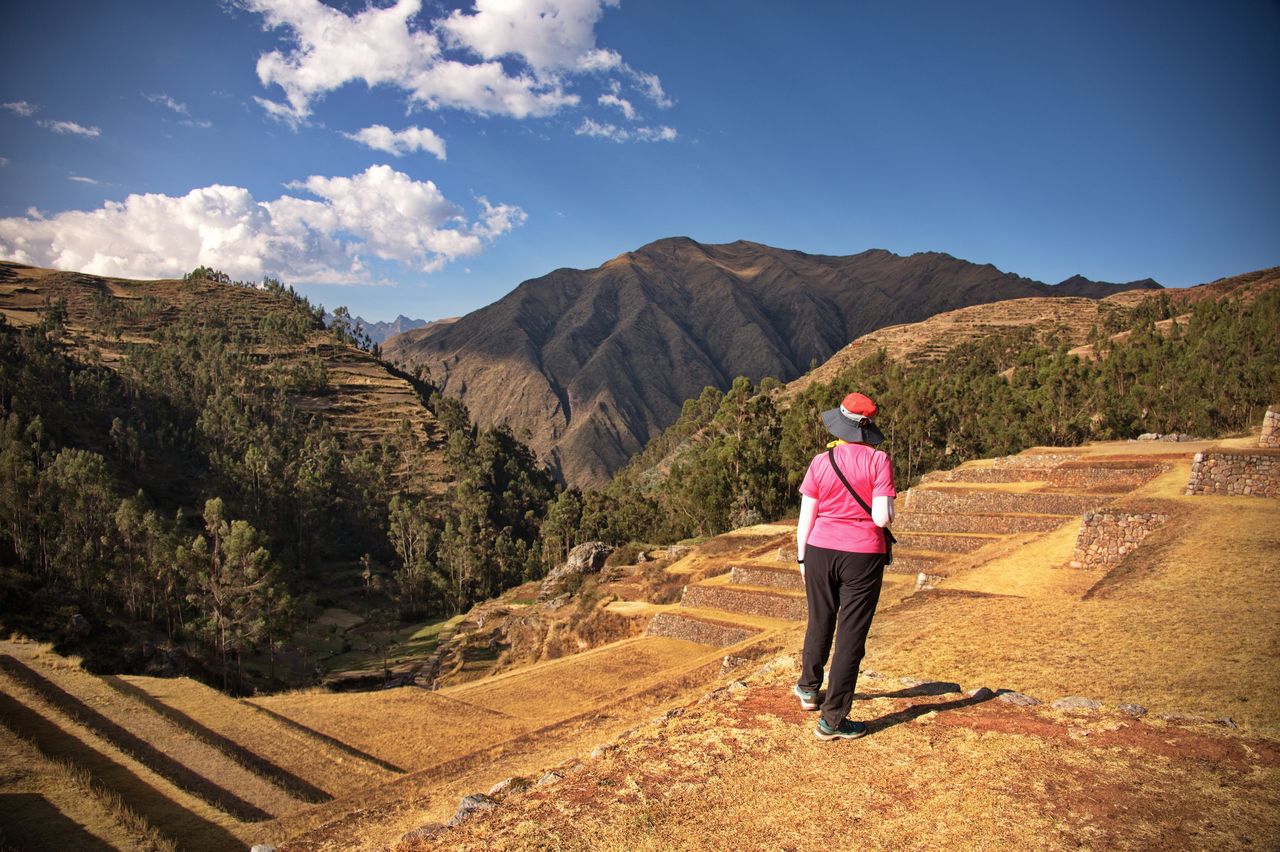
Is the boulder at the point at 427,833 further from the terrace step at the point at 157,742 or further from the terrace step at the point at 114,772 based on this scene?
the terrace step at the point at 157,742

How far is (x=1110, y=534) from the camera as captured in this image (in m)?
15.7

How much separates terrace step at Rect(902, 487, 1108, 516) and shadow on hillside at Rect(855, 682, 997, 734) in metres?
18.6

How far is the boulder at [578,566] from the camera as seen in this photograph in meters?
50.4

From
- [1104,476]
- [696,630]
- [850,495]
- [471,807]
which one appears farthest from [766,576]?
[471,807]

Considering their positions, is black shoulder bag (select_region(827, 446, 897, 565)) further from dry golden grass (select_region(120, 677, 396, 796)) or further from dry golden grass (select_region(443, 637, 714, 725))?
dry golden grass (select_region(120, 677, 396, 796))

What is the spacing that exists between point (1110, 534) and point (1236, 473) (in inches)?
182

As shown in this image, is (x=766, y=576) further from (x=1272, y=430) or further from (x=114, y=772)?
(x=114, y=772)

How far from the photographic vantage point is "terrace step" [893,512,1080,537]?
72.9 ft

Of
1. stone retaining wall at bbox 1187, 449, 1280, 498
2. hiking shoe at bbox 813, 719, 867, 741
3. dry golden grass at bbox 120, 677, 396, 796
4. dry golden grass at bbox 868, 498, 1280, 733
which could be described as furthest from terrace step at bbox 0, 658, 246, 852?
stone retaining wall at bbox 1187, 449, 1280, 498

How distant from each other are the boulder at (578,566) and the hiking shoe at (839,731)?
4459 centimetres

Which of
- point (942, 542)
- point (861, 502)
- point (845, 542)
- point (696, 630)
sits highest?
point (861, 502)

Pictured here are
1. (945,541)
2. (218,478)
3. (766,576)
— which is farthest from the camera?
(218,478)

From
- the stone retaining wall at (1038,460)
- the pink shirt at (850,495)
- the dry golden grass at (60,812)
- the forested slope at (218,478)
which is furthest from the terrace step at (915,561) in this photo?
the forested slope at (218,478)

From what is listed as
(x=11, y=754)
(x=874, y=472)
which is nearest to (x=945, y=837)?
(x=874, y=472)
